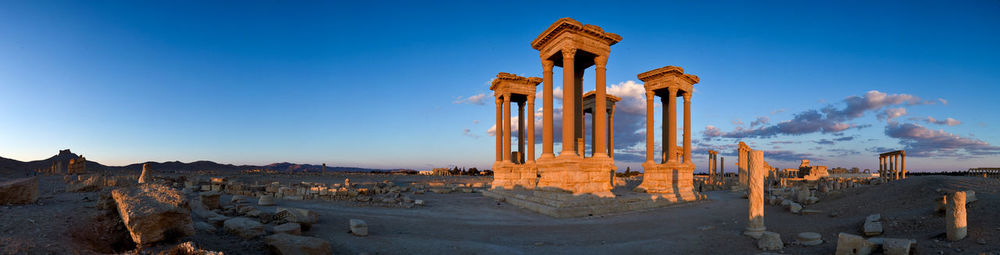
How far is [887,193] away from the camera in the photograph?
1388 cm

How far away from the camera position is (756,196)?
10398 mm

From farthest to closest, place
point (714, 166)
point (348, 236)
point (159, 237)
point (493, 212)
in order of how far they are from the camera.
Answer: point (714, 166) < point (493, 212) < point (348, 236) < point (159, 237)

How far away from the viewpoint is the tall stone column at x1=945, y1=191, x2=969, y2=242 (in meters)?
7.24

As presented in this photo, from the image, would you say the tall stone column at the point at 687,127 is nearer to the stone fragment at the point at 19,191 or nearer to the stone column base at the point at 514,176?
the stone column base at the point at 514,176

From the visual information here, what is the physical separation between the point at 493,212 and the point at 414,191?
9.31m

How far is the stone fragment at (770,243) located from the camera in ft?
28.5

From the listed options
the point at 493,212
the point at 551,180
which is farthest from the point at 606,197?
the point at 493,212

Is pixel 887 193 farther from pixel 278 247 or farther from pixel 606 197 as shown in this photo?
pixel 278 247

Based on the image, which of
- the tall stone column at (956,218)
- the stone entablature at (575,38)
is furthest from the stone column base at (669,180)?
the tall stone column at (956,218)

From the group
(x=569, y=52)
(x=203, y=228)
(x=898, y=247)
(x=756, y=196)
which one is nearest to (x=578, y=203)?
(x=756, y=196)

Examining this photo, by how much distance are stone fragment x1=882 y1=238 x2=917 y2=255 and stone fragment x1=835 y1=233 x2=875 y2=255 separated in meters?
0.21

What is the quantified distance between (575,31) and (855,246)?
1141 centimetres

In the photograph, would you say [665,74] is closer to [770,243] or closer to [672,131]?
[672,131]

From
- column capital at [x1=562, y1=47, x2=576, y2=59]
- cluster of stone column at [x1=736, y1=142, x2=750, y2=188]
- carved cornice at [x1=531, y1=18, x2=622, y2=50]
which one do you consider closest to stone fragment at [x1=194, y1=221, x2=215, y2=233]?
column capital at [x1=562, y1=47, x2=576, y2=59]
